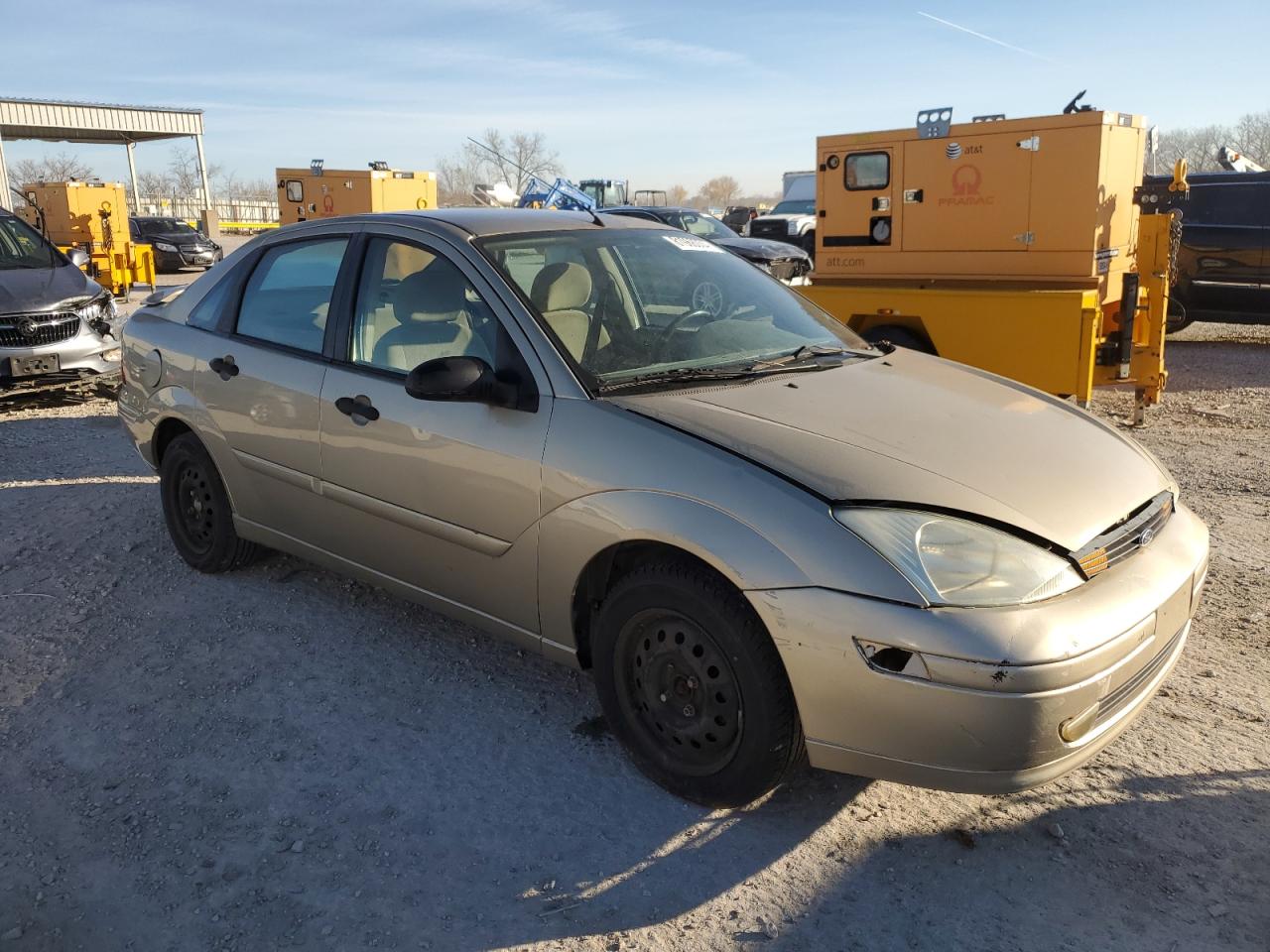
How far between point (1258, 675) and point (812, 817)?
1964 millimetres

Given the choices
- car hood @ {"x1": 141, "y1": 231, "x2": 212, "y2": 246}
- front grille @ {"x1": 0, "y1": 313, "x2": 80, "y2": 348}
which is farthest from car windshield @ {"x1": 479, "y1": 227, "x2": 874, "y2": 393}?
car hood @ {"x1": 141, "y1": 231, "x2": 212, "y2": 246}

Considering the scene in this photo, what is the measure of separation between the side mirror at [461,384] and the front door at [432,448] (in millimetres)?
72

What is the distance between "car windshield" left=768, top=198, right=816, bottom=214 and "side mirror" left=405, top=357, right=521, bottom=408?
27.0m

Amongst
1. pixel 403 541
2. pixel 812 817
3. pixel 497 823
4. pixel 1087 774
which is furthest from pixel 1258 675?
pixel 403 541

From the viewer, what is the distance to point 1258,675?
3852 mm

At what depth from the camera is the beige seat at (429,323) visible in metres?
3.62

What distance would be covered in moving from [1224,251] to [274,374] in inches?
428

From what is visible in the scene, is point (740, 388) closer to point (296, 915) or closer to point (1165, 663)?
point (1165, 663)

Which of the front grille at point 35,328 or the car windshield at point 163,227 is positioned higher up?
the car windshield at point 163,227

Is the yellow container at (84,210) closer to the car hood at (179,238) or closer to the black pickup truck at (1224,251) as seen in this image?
the car hood at (179,238)

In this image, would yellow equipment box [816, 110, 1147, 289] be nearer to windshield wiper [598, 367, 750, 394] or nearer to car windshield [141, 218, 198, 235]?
windshield wiper [598, 367, 750, 394]

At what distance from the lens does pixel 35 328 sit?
898 cm

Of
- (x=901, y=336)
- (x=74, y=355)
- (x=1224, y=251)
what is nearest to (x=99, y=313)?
(x=74, y=355)

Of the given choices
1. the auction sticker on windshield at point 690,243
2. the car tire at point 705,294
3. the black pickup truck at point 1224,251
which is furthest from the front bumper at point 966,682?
the black pickup truck at point 1224,251
